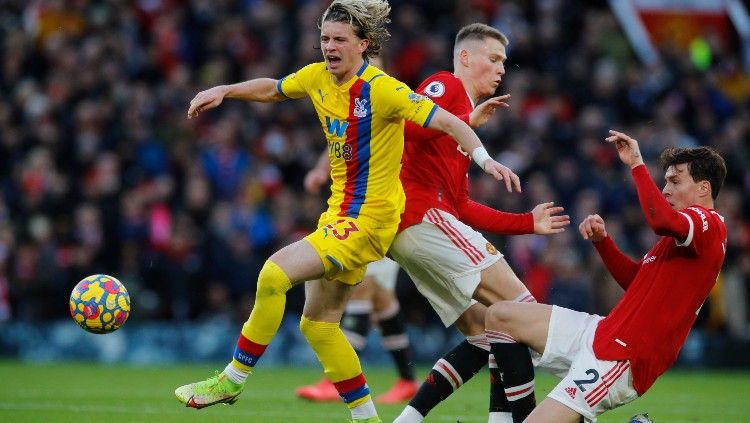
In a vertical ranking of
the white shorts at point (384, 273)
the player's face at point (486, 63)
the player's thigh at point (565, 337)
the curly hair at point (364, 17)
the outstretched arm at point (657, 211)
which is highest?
the curly hair at point (364, 17)

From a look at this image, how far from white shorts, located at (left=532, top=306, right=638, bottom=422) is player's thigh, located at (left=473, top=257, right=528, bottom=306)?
2.27 ft

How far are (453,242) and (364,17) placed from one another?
4.77 feet

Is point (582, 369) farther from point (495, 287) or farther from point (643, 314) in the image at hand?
point (495, 287)

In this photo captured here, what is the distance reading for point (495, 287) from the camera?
7.35 metres

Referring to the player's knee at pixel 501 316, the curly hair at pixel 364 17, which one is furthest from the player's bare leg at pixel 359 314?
the player's knee at pixel 501 316

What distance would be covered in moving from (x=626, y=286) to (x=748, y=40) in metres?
14.1

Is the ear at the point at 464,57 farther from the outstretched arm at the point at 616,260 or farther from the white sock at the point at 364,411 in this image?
the white sock at the point at 364,411

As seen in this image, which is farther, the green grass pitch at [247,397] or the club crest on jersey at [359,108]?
the green grass pitch at [247,397]

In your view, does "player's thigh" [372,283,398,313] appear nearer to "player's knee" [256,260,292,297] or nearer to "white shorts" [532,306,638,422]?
"player's knee" [256,260,292,297]

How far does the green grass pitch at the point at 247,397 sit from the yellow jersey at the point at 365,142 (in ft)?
6.93

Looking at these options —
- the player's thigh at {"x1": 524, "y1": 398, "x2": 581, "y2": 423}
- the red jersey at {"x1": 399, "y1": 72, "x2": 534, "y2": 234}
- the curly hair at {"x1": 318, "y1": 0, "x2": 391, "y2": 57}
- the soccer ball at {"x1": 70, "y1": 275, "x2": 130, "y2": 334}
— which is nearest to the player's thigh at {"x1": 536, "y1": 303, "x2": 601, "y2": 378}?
the player's thigh at {"x1": 524, "y1": 398, "x2": 581, "y2": 423}

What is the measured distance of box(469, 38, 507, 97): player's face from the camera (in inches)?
314

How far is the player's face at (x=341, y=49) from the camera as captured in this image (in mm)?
7020

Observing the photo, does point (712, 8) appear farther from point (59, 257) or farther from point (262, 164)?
point (59, 257)
